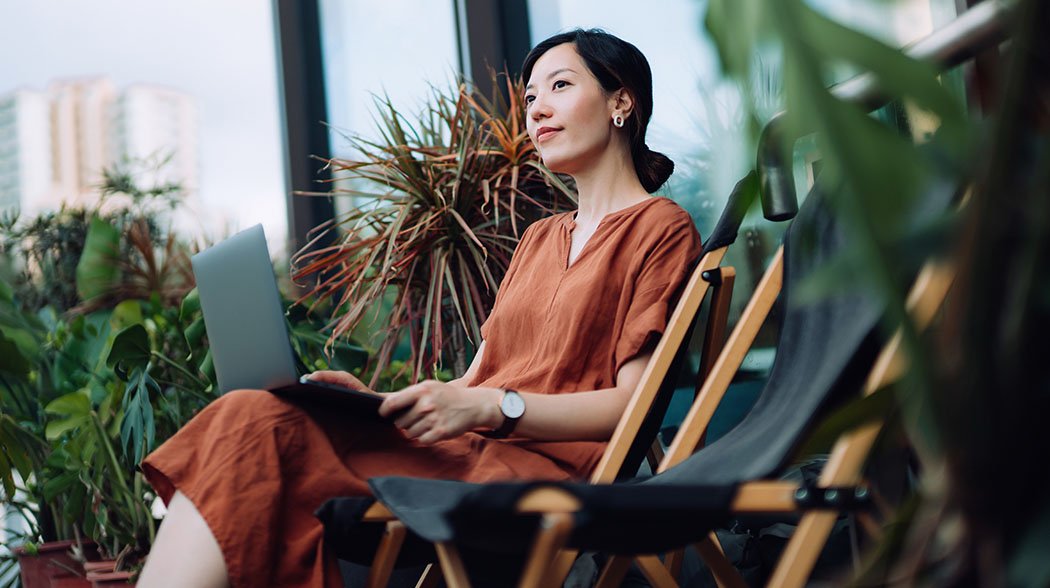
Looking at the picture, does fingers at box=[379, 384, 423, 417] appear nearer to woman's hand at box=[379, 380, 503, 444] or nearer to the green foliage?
woman's hand at box=[379, 380, 503, 444]

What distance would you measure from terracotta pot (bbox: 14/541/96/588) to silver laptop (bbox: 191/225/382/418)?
1.78 meters

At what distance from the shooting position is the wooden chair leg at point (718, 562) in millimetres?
1493

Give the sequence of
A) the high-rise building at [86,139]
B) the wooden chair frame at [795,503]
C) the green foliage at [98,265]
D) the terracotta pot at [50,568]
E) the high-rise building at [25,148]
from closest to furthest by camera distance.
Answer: the wooden chair frame at [795,503] → the terracotta pot at [50,568] → the green foliage at [98,265] → the high-rise building at [86,139] → the high-rise building at [25,148]

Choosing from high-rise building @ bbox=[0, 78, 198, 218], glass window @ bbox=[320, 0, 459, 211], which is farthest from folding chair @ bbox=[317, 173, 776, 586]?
high-rise building @ bbox=[0, 78, 198, 218]

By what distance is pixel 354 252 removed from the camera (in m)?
2.89

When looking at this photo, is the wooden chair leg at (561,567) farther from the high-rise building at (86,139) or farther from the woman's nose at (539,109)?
the high-rise building at (86,139)

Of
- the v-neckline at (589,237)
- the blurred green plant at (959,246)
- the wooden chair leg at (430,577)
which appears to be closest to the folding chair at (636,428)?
the wooden chair leg at (430,577)

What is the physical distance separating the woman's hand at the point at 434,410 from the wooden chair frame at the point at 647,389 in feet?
0.56

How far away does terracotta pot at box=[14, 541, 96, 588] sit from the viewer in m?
2.97

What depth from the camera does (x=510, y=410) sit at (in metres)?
1.63

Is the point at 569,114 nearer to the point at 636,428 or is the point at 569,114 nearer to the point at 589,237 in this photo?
the point at 589,237

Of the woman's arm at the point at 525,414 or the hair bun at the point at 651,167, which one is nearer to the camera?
the woman's arm at the point at 525,414

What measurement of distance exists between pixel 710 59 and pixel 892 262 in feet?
0.47

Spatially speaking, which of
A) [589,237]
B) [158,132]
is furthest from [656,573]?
[158,132]
